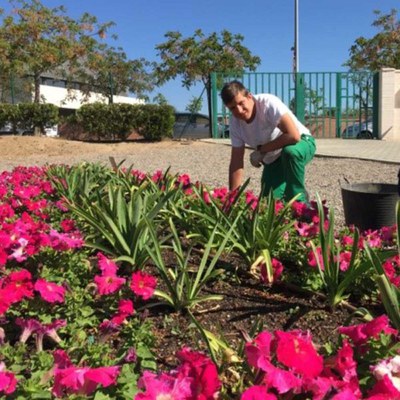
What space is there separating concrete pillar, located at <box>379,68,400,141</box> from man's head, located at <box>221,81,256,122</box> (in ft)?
48.2

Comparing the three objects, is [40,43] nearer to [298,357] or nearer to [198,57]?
[198,57]

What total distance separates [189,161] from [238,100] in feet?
23.8

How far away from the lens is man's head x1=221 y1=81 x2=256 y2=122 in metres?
3.70

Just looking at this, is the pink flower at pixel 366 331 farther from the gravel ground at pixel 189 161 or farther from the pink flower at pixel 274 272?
the gravel ground at pixel 189 161

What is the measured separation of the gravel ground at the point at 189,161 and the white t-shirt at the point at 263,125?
1038mm

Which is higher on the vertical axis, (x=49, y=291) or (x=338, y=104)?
(x=338, y=104)

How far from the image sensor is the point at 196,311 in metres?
1.98

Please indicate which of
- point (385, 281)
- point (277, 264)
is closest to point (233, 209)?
point (277, 264)

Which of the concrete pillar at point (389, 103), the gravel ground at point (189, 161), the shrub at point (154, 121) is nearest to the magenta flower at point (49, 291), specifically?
the gravel ground at point (189, 161)

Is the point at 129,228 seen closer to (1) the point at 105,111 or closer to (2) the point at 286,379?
(2) the point at 286,379

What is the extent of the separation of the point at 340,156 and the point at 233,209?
8.51 meters

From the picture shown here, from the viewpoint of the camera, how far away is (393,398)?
101 centimetres

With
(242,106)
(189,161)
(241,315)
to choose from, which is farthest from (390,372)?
(189,161)

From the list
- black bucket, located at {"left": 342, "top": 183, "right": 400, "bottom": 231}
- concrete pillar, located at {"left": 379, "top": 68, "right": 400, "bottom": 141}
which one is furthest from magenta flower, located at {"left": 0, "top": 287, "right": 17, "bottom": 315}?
concrete pillar, located at {"left": 379, "top": 68, "right": 400, "bottom": 141}
